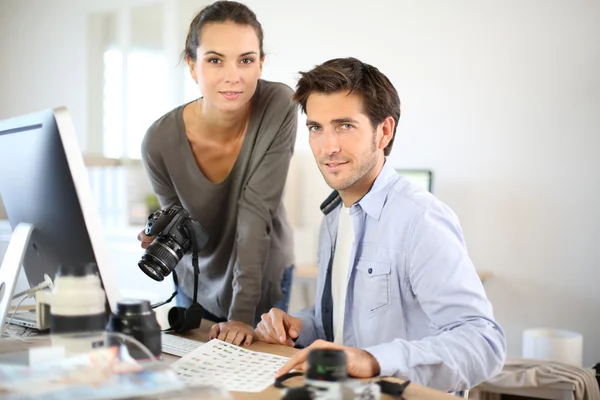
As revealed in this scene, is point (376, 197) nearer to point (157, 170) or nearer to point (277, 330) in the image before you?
point (277, 330)

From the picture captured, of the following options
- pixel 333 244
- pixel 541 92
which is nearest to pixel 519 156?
pixel 541 92

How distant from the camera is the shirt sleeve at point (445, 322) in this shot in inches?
46.1

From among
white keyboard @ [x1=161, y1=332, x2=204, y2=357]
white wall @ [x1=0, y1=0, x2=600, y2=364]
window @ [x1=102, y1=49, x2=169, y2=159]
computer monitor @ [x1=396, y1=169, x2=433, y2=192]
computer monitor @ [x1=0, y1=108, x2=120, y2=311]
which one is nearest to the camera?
computer monitor @ [x1=0, y1=108, x2=120, y2=311]

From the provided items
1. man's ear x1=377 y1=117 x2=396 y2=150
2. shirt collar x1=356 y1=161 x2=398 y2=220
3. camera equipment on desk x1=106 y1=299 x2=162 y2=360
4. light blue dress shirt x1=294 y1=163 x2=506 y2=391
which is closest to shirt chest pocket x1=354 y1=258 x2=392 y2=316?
light blue dress shirt x1=294 y1=163 x2=506 y2=391

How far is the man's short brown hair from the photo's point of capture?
162 centimetres

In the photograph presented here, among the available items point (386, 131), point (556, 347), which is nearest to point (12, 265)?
point (386, 131)

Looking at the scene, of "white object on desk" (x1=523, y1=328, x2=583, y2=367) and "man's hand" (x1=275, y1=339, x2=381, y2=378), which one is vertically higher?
"man's hand" (x1=275, y1=339, x2=381, y2=378)

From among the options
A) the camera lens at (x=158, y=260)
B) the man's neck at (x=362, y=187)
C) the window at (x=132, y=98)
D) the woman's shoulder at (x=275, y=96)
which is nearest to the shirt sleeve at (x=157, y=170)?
the woman's shoulder at (x=275, y=96)

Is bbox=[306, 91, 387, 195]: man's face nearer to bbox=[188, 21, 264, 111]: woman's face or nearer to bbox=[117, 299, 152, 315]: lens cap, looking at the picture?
bbox=[188, 21, 264, 111]: woman's face

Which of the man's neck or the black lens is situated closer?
the black lens

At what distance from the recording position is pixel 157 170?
2.02m

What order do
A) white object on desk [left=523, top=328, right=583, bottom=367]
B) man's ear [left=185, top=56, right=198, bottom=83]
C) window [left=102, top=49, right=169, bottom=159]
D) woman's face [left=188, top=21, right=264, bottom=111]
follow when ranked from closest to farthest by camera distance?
woman's face [left=188, top=21, right=264, bottom=111] < man's ear [left=185, top=56, right=198, bottom=83] < white object on desk [left=523, top=328, right=583, bottom=367] < window [left=102, top=49, right=169, bottom=159]

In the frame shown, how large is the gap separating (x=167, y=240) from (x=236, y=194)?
0.44m

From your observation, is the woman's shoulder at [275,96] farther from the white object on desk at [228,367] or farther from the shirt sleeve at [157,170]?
the white object on desk at [228,367]
